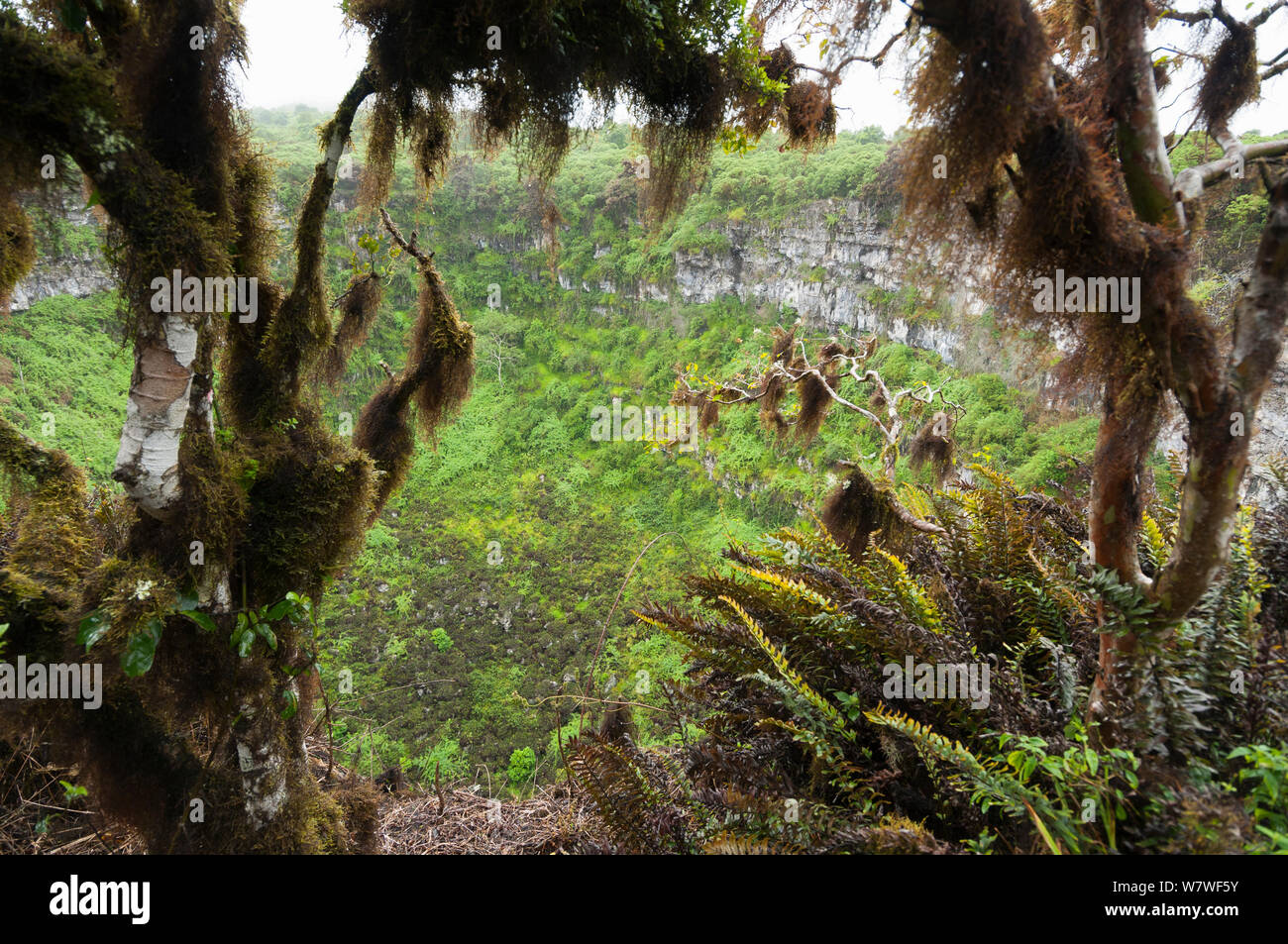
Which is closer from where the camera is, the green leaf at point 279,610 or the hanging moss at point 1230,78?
the hanging moss at point 1230,78

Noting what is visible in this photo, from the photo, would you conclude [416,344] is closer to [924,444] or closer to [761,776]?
[761,776]

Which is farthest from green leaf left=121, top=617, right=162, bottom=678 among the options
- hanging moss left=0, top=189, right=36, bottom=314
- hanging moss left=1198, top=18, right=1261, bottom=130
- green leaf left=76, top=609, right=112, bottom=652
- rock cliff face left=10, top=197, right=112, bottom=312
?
rock cliff face left=10, top=197, right=112, bottom=312

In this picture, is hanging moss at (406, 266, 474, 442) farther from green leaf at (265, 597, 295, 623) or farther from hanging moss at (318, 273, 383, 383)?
green leaf at (265, 597, 295, 623)

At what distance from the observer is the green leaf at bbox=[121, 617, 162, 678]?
2137 millimetres

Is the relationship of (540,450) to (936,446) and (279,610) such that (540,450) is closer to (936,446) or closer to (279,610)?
(936,446)

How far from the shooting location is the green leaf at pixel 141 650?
7.01 feet

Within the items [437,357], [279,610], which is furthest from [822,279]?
[279,610]

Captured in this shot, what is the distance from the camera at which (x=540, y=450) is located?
34906 mm

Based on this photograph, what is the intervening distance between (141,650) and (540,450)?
108 feet

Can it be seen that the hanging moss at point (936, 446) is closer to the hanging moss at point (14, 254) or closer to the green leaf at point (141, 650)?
the green leaf at point (141, 650)

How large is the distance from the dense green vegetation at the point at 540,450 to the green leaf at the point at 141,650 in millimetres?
8582

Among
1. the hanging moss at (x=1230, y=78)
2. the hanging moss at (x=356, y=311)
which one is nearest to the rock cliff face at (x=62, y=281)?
the hanging moss at (x=356, y=311)

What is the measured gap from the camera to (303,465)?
2.96 metres

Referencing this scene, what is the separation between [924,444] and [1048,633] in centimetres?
417
